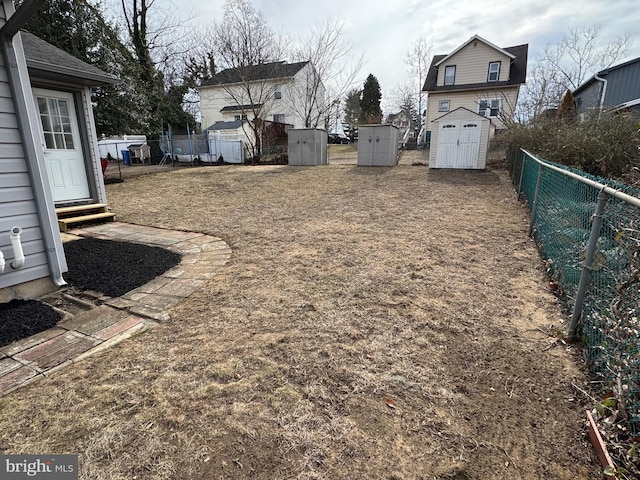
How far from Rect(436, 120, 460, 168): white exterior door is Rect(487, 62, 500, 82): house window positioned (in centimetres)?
1148

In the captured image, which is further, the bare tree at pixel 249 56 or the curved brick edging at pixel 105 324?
the bare tree at pixel 249 56

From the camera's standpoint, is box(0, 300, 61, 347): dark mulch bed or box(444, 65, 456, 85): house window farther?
box(444, 65, 456, 85): house window

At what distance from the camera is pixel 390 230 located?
5.27 meters

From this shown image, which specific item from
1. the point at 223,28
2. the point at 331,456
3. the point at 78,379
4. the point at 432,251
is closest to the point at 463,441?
the point at 331,456

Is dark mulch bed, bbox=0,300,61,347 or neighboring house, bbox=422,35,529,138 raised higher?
neighboring house, bbox=422,35,529,138

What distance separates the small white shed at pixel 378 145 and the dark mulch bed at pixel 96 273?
423 inches

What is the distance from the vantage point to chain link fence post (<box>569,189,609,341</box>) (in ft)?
7.16

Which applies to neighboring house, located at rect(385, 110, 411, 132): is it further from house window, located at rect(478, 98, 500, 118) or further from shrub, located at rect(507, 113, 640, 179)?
shrub, located at rect(507, 113, 640, 179)

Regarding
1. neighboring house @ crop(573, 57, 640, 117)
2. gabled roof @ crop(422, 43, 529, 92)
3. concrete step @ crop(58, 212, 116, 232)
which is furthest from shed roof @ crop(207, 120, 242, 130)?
neighboring house @ crop(573, 57, 640, 117)

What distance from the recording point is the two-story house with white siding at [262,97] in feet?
58.1

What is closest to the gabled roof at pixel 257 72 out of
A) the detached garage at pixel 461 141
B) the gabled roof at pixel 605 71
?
the detached garage at pixel 461 141

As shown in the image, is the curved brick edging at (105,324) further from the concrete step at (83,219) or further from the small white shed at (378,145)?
the small white shed at (378,145)

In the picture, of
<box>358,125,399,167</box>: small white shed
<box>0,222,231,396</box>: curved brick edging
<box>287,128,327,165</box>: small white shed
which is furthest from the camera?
<box>287,128,327,165</box>: small white shed

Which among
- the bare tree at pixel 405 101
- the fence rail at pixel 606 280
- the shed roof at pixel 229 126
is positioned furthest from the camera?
the bare tree at pixel 405 101
